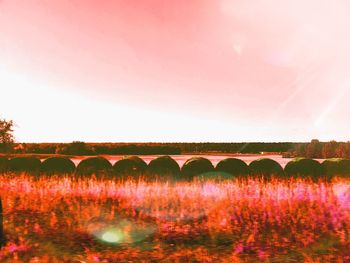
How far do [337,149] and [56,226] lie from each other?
4119 centimetres

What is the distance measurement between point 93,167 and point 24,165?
3.71m

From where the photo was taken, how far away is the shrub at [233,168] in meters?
19.0

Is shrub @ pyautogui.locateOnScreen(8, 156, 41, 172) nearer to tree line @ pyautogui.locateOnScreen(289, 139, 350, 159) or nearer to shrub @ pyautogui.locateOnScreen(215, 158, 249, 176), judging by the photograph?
shrub @ pyautogui.locateOnScreen(215, 158, 249, 176)

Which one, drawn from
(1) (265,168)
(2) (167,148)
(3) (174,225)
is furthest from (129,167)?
(2) (167,148)

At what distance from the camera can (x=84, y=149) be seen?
56094mm

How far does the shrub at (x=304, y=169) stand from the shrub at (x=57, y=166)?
34.5 feet

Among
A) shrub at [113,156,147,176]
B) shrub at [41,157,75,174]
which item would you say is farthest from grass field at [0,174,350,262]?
shrub at [41,157,75,174]

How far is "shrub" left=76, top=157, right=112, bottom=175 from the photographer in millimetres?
19406

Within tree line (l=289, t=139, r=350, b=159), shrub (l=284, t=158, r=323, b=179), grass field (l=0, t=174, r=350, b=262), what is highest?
tree line (l=289, t=139, r=350, b=159)

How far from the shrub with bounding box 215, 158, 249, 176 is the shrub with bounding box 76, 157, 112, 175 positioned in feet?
17.7

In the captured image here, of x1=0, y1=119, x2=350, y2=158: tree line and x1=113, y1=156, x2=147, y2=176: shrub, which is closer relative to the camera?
x1=113, y1=156, x2=147, y2=176: shrub

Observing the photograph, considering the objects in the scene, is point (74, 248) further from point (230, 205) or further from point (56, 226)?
point (230, 205)

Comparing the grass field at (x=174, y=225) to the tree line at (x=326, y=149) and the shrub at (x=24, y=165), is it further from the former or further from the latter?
the tree line at (x=326, y=149)

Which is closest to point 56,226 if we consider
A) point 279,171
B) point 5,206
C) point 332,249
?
point 5,206
